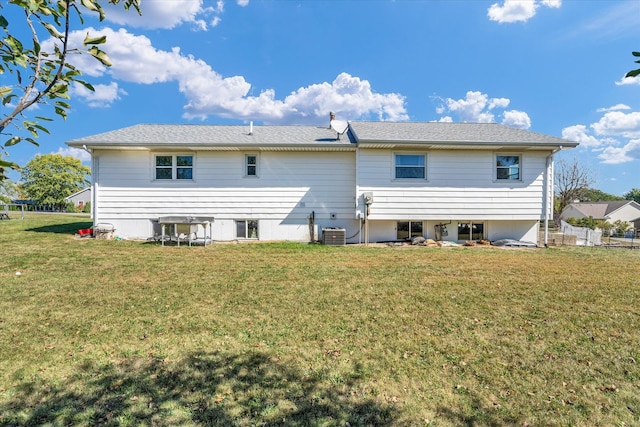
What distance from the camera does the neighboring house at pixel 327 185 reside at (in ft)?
37.9

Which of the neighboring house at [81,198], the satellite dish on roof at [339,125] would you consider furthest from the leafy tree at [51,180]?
the satellite dish on roof at [339,125]

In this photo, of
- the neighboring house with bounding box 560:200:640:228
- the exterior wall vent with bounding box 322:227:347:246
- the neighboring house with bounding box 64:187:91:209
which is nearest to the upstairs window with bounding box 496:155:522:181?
the exterior wall vent with bounding box 322:227:347:246

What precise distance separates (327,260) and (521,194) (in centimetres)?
857

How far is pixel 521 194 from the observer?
Result: 1180 centimetres

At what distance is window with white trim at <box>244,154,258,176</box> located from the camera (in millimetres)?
12039

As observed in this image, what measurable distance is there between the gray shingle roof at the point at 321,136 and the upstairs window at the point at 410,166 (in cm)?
73

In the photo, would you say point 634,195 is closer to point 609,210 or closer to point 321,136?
point 609,210

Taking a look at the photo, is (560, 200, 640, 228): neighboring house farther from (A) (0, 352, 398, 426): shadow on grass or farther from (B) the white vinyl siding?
(A) (0, 352, 398, 426): shadow on grass

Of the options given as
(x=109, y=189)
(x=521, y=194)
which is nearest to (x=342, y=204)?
(x=521, y=194)

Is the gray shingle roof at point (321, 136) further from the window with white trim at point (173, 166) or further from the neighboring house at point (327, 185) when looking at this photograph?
the window with white trim at point (173, 166)

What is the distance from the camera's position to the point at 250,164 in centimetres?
1208

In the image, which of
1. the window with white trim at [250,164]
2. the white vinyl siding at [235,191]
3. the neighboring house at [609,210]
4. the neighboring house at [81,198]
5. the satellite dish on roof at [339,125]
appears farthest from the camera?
the neighboring house at [81,198]

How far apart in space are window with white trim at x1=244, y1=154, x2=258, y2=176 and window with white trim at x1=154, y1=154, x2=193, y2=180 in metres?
2.13

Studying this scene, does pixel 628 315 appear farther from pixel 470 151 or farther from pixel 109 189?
pixel 109 189
